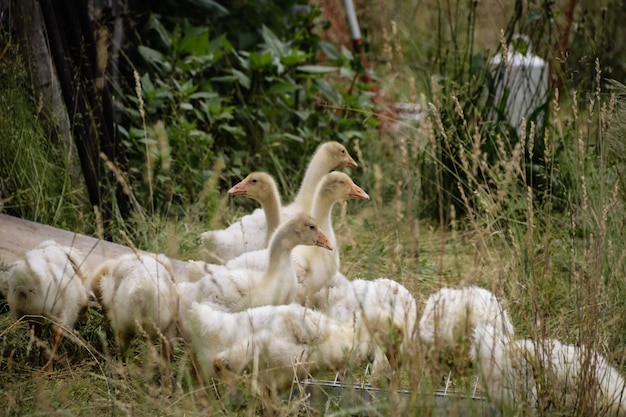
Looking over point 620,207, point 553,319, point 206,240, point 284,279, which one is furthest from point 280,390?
point 620,207

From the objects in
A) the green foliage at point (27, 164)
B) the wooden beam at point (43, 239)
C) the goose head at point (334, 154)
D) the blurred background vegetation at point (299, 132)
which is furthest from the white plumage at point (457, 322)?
the green foliage at point (27, 164)

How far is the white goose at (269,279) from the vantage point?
392 cm

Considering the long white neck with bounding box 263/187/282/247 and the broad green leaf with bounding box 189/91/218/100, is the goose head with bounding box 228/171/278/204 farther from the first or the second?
the broad green leaf with bounding box 189/91/218/100

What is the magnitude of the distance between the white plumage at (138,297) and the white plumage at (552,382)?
1299 mm

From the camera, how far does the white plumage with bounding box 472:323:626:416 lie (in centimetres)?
298

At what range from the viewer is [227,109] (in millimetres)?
6102

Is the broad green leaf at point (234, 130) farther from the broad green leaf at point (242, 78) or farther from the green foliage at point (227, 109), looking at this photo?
the broad green leaf at point (242, 78)

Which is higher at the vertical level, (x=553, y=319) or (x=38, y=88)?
(x=38, y=88)

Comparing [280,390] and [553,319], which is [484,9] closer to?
[553,319]

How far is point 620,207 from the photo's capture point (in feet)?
14.2

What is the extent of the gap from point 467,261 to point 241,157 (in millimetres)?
1697

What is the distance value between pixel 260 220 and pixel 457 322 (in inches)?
70.7

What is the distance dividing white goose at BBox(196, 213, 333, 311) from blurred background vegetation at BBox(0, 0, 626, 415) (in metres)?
0.62

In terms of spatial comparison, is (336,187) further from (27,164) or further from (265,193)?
(27,164)
